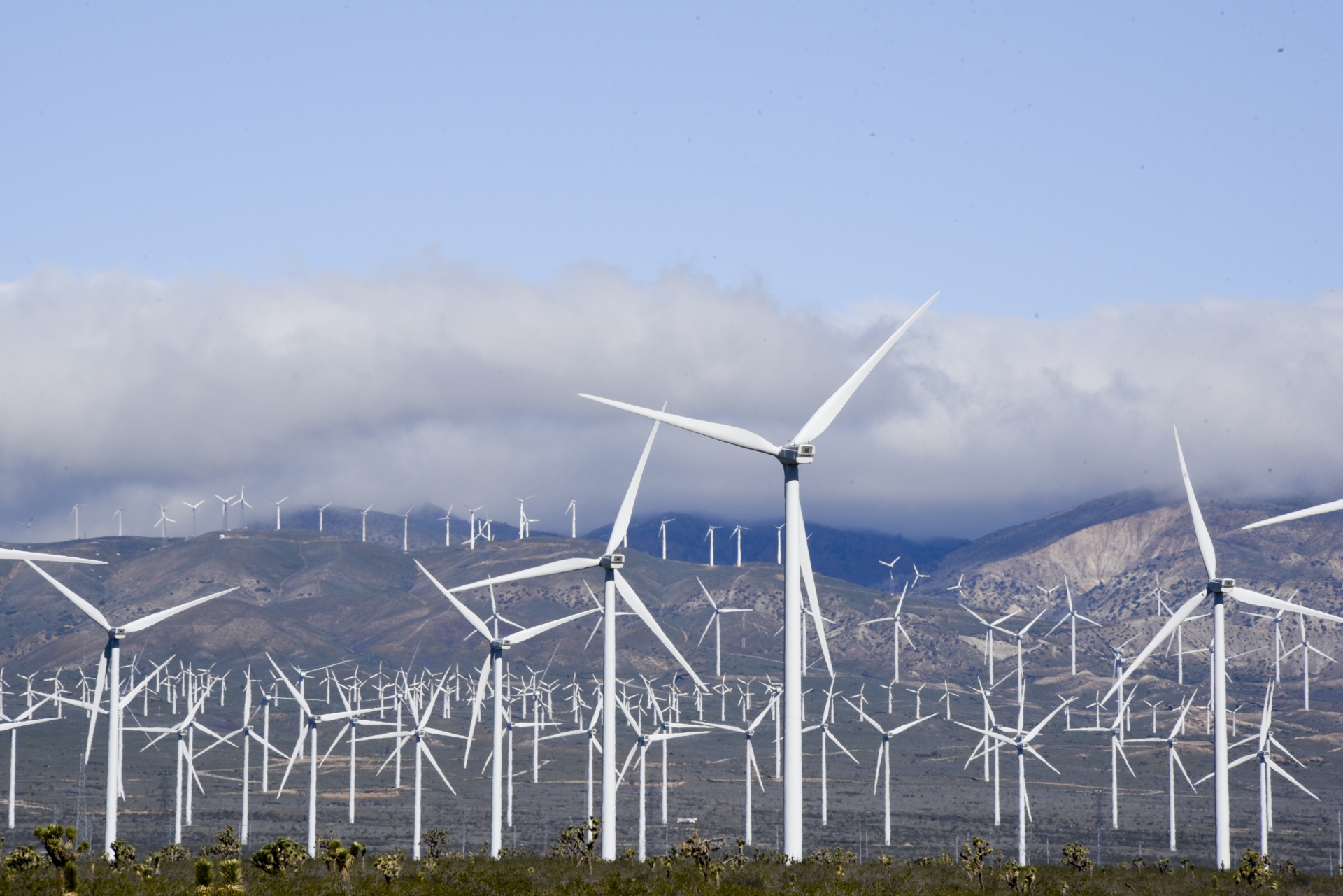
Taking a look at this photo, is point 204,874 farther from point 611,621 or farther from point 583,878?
point 611,621

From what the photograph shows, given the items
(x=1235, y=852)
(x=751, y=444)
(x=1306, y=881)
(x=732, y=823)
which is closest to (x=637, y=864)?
(x=751, y=444)

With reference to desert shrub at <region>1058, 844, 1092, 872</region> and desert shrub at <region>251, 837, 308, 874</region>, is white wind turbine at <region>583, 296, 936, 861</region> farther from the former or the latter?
desert shrub at <region>1058, 844, 1092, 872</region>

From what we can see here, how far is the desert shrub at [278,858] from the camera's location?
125 feet

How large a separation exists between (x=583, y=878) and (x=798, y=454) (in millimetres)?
12451

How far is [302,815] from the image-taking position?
14675 centimetres

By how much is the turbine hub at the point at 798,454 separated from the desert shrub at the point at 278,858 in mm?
16533

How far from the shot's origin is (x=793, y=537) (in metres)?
40.3

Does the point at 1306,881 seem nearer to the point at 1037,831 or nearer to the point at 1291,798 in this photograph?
the point at 1037,831

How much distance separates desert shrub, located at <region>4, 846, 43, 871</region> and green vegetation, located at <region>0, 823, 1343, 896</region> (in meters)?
0.06

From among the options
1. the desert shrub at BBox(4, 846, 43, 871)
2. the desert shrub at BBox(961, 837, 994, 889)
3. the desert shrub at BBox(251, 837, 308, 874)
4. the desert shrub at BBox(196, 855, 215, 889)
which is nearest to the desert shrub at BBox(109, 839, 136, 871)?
the desert shrub at BBox(4, 846, 43, 871)

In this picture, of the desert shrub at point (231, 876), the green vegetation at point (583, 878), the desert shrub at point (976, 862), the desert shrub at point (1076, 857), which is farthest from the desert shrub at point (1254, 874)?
the desert shrub at point (231, 876)

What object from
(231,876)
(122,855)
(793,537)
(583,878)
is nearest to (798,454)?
(793,537)

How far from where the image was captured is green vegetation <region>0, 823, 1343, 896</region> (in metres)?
32.8

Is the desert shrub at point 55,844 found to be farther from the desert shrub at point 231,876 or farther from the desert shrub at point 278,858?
the desert shrub at point 278,858
